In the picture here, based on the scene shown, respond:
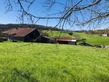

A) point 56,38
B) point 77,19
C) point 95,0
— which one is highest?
point 95,0

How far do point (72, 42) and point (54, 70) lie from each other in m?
40.0

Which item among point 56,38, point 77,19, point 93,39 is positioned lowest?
point 93,39

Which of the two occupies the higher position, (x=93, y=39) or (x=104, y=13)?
(x=104, y=13)

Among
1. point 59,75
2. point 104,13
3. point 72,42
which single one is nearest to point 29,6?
point 104,13

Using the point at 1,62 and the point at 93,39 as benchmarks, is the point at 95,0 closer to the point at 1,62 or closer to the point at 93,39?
the point at 1,62

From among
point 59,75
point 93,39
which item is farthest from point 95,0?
point 93,39

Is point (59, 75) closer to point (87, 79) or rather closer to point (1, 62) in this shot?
point (87, 79)

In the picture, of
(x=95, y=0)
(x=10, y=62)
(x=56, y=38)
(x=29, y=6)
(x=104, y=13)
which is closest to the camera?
Answer: (x=29, y=6)

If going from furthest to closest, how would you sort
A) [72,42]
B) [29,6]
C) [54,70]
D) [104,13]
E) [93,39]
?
[93,39] → [72,42] → [54,70] → [104,13] → [29,6]

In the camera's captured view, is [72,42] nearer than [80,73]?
No

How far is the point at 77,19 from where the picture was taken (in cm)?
742

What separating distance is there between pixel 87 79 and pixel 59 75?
1.52 meters

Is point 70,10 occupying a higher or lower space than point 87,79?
higher

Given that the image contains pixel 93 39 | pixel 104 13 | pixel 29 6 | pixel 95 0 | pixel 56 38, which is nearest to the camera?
pixel 29 6
